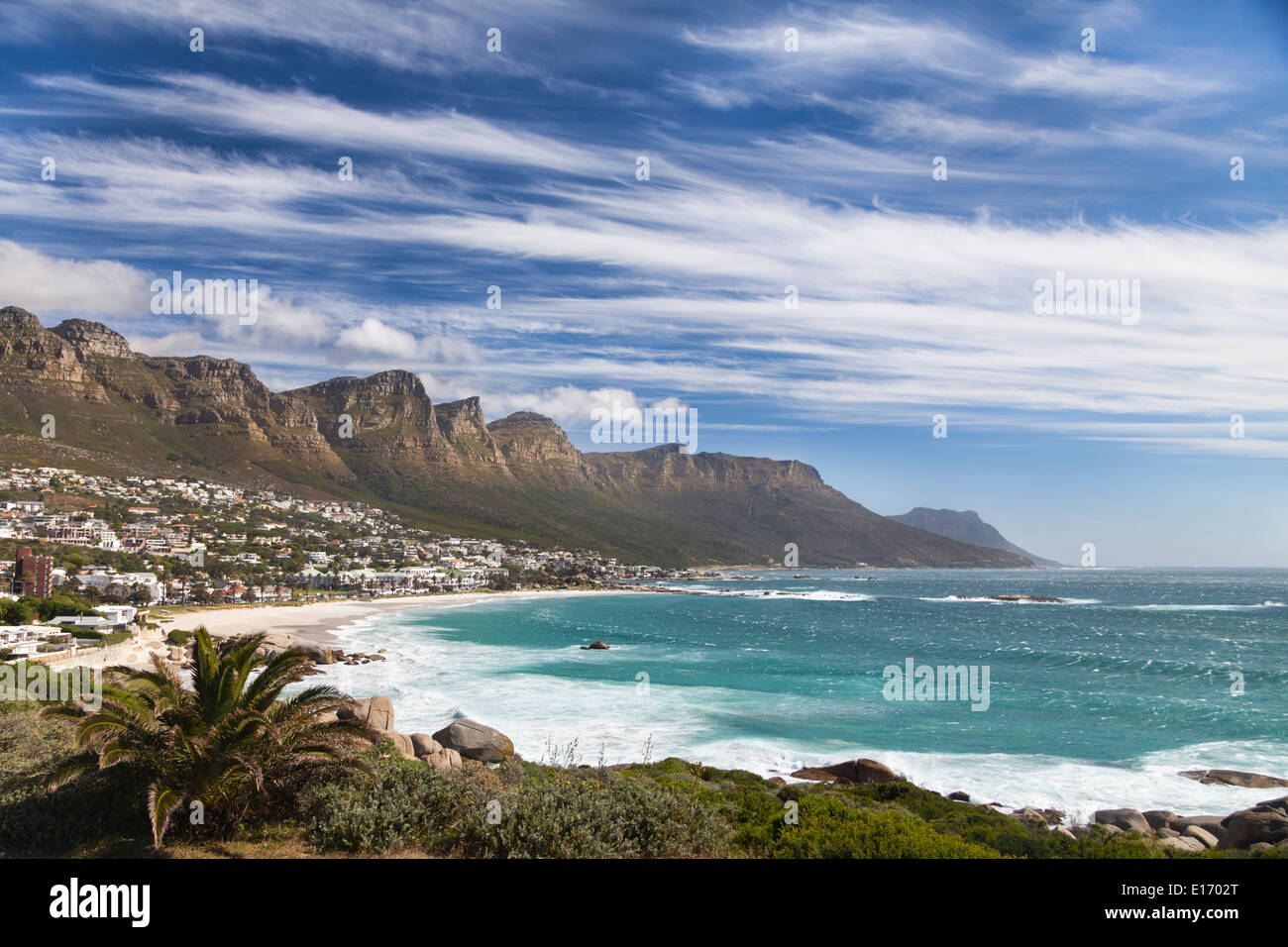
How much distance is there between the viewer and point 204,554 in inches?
3602

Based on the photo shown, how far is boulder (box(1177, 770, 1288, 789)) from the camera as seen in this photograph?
22.2 m

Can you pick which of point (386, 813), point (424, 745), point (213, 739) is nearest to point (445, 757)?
point (424, 745)

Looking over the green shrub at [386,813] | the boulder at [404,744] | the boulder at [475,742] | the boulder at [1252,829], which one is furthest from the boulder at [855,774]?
the green shrub at [386,813]

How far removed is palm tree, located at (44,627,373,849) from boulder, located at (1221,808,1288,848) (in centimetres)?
1807

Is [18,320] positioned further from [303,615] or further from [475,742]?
[475,742]

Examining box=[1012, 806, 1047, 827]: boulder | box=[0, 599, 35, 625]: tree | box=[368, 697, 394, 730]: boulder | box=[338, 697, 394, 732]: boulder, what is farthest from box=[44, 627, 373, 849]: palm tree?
box=[0, 599, 35, 625]: tree

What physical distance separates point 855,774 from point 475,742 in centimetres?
1101

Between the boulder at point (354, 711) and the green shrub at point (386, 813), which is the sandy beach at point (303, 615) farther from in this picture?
the green shrub at point (386, 813)

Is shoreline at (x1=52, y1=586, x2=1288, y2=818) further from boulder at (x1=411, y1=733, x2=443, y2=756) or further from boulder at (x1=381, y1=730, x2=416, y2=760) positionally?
boulder at (x1=411, y1=733, x2=443, y2=756)

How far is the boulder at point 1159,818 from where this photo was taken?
59.1 feet
